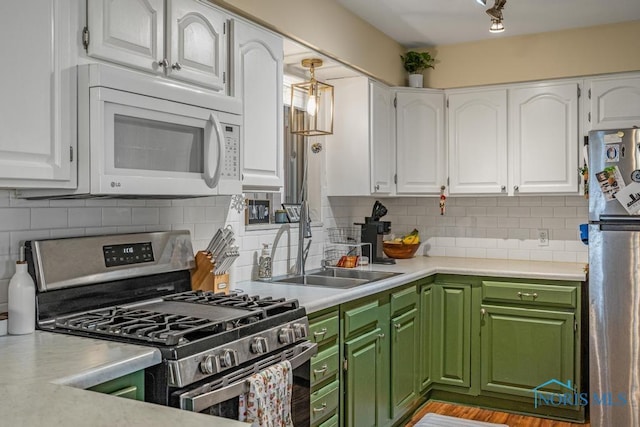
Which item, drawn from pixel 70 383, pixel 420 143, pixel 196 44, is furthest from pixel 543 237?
pixel 70 383

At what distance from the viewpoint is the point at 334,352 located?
2721 millimetres

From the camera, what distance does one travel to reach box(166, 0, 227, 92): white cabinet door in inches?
87.0

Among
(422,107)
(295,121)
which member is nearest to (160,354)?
(295,121)

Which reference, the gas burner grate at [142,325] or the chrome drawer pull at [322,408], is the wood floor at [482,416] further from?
the gas burner grate at [142,325]

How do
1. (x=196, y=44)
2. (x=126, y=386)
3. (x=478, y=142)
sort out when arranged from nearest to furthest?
(x=126, y=386) → (x=196, y=44) → (x=478, y=142)

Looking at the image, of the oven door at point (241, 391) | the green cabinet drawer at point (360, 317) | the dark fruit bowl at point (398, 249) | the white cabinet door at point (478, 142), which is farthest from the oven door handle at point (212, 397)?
the white cabinet door at point (478, 142)

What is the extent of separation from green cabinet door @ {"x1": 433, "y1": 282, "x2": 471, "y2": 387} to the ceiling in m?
1.73

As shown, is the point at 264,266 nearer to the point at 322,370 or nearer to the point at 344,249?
the point at 322,370

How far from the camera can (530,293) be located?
3.64 metres

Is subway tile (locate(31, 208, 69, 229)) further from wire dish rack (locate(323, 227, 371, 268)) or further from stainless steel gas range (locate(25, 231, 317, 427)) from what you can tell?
wire dish rack (locate(323, 227, 371, 268))

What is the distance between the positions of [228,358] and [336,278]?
1699 mm

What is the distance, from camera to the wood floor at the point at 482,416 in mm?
3607

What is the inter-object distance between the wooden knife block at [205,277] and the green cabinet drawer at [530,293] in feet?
6.12
